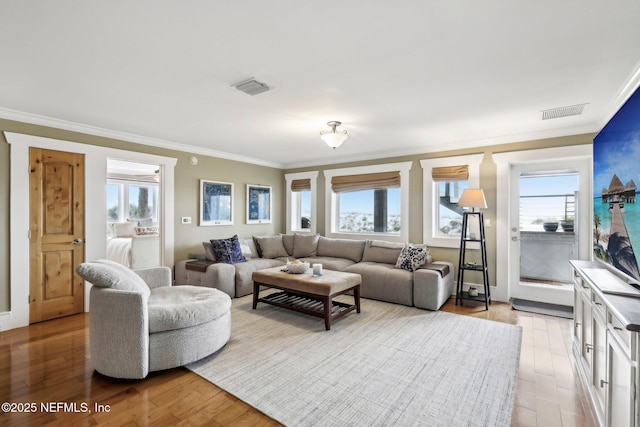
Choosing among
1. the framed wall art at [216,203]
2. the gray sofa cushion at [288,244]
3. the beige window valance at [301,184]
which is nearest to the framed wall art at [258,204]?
the framed wall art at [216,203]

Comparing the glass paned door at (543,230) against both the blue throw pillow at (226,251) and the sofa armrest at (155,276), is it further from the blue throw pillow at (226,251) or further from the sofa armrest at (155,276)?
the sofa armrest at (155,276)

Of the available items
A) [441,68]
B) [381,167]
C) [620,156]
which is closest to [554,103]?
[620,156]

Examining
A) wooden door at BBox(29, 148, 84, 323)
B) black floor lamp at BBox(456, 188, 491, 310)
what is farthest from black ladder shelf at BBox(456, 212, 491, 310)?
wooden door at BBox(29, 148, 84, 323)

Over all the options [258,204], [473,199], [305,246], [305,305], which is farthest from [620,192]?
[258,204]

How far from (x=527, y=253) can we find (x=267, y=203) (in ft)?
15.8

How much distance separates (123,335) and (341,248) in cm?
381

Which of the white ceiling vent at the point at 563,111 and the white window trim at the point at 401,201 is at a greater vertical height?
the white ceiling vent at the point at 563,111

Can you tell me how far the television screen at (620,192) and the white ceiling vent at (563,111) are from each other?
467mm

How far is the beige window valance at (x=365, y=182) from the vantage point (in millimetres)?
5438

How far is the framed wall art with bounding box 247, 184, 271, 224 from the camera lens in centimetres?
616

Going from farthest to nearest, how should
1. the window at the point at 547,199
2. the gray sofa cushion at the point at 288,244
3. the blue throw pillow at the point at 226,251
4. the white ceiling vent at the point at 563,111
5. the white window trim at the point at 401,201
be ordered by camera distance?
the gray sofa cushion at the point at 288,244 < the white window trim at the point at 401,201 < the blue throw pillow at the point at 226,251 < the window at the point at 547,199 < the white ceiling vent at the point at 563,111

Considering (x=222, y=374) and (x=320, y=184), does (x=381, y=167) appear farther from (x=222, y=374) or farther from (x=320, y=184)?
(x=222, y=374)

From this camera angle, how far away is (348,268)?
15.6ft

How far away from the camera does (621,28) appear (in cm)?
179
